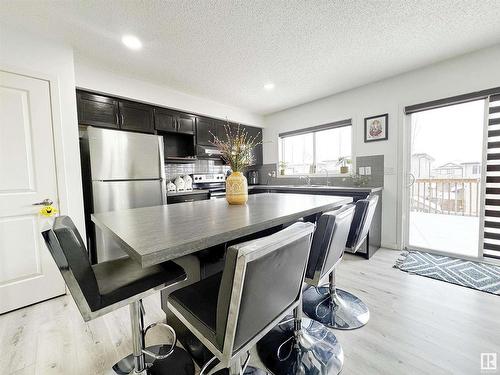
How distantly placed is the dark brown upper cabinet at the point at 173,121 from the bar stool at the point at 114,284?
2375 mm

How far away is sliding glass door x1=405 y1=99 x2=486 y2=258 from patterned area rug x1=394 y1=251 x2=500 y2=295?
21cm

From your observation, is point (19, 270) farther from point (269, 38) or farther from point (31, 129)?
point (269, 38)

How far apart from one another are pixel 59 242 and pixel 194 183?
301 cm

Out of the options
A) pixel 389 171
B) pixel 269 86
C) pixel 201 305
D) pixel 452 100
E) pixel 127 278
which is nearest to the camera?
pixel 201 305

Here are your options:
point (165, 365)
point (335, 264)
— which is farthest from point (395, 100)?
point (165, 365)

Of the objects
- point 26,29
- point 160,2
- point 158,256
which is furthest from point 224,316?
point 26,29

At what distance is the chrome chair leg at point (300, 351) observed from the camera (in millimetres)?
1205

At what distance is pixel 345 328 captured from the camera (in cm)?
153

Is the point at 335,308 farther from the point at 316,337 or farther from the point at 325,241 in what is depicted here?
the point at 325,241

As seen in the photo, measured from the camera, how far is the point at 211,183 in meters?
3.90

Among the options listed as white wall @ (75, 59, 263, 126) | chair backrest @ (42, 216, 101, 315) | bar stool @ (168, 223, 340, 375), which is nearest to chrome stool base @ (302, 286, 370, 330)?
bar stool @ (168, 223, 340, 375)

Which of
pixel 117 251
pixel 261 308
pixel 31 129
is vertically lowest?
pixel 117 251

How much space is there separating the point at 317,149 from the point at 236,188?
9.22 ft

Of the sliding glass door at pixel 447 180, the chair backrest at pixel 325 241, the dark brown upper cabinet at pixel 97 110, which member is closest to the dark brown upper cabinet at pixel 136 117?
the dark brown upper cabinet at pixel 97 110
